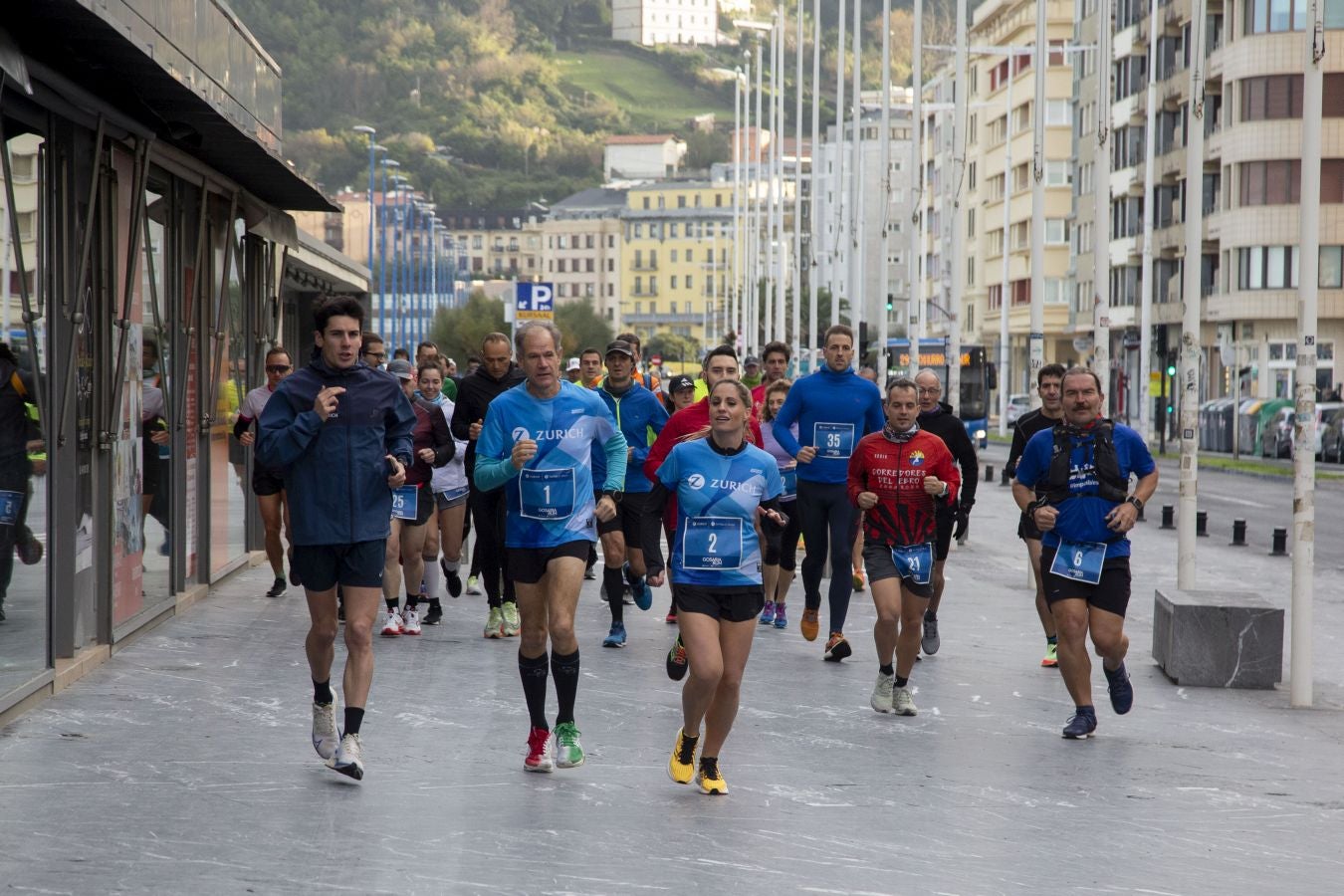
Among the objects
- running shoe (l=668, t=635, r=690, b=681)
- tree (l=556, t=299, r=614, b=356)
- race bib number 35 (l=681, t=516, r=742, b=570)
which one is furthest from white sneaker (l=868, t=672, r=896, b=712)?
tree (l=556, t=299, r=614, b=356)

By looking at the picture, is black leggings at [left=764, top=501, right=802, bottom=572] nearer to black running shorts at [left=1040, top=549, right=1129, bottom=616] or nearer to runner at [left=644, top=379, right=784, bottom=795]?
black running shorts at [left=1040, top=549, right=1129, bottom=616]

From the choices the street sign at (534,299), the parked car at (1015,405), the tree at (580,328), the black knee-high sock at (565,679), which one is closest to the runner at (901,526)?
the black knee-high sock at (565,679)

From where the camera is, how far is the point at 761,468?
8.45 metres

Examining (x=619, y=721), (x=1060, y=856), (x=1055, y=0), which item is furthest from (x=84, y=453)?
(x=1055, y=0)

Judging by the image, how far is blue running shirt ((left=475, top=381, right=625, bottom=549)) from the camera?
8.52 meters

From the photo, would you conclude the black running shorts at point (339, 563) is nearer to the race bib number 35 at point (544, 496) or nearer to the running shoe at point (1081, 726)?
the race bib number 35 at point (544, 496)

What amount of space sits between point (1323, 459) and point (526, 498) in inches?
1734

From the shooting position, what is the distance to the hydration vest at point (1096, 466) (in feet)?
32.0

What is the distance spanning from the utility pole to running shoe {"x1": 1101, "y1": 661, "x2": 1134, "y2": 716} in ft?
5.70

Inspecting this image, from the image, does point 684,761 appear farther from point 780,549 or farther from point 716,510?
point 780,549

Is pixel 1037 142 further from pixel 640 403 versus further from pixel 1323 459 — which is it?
pixel 1323 459

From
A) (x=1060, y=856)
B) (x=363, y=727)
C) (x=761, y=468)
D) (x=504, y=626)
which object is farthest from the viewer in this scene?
(x=504, y=626)

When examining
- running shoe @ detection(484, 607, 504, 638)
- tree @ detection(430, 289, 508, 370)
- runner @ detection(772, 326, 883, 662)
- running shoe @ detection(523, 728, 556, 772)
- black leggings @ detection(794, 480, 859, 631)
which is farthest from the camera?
tree @ detection(430, 289, 508, 370)

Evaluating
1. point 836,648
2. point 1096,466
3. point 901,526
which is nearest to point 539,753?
point 901,526
